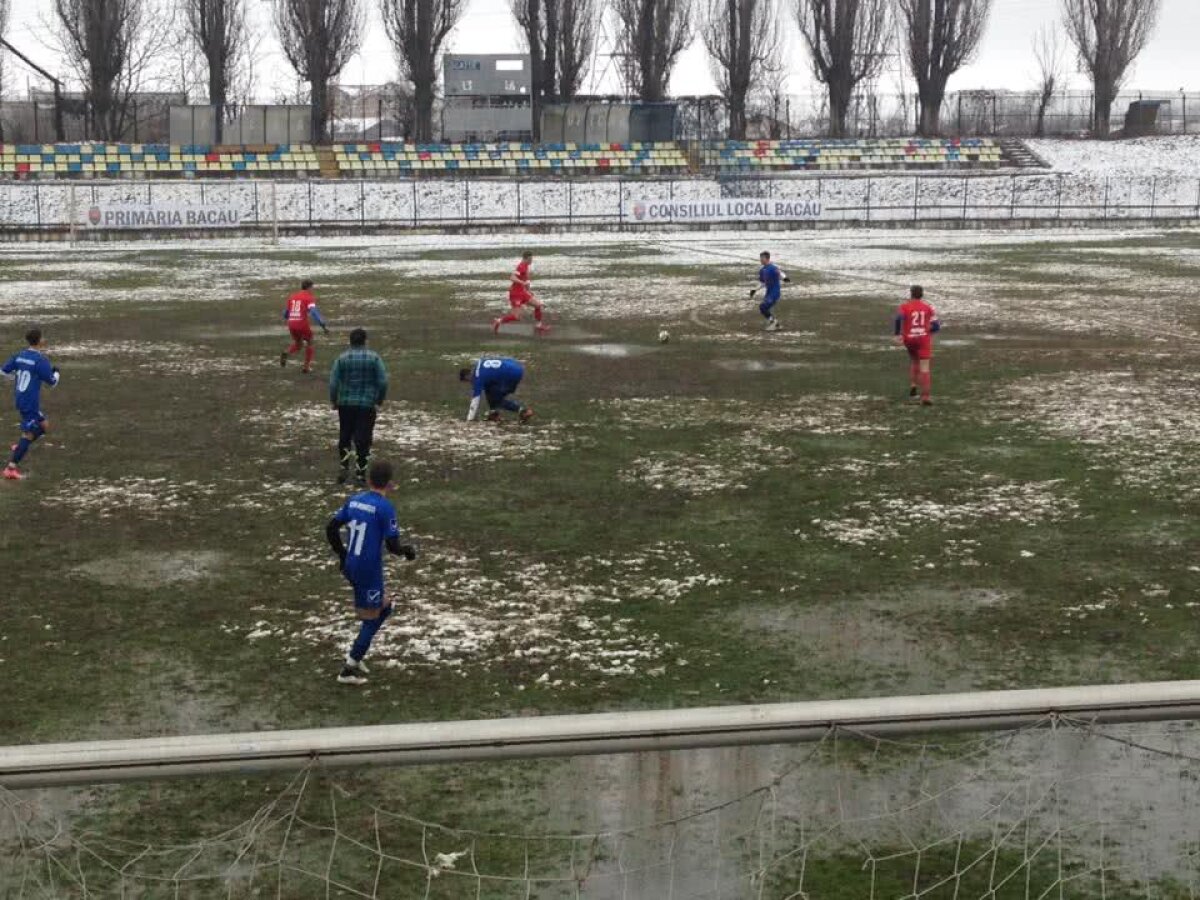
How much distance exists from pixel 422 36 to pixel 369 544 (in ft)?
240

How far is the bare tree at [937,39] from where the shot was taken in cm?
8388

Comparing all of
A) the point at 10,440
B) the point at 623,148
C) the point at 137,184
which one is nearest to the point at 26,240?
the point at 137,184

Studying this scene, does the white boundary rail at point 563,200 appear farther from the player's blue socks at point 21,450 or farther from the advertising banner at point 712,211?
the player's blue socks at point 21,450

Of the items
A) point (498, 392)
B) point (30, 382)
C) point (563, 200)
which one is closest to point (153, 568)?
point (30, 382)

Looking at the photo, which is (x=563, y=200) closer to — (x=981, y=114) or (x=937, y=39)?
(x=937, y=39)

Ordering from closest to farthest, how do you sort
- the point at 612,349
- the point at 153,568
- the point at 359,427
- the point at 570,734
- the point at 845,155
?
the point at 570,734 < the point at 153,568 < the point at 359,427 < the point at 612,349 < the point at 845,155

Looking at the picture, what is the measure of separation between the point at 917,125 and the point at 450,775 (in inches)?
3305

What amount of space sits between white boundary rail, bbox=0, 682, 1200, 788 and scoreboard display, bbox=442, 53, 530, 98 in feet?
256

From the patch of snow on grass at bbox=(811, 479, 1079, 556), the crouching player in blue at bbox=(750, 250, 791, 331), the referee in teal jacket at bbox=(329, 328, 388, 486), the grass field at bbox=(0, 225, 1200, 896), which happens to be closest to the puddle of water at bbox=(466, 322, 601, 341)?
the grass field at bbox=(0, 225, 1200, 896)

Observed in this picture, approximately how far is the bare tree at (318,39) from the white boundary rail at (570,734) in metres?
76.9

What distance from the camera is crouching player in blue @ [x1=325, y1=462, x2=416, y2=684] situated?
9641mm

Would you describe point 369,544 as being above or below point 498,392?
above

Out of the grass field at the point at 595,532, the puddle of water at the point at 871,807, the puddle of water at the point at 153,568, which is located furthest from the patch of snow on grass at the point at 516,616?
the puddle of water at the point at 871,807

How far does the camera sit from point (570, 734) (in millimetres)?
4902
